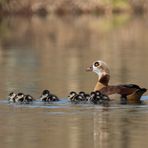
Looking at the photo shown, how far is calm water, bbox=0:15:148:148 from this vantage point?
11.7 metres

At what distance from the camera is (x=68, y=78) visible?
64.1 ft

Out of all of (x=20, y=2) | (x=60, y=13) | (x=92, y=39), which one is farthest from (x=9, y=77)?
(x=60, y=13)

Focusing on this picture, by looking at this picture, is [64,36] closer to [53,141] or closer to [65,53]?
[65,53]

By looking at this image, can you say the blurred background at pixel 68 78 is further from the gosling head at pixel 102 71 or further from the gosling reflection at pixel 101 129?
the gosling head at pixel 102 71

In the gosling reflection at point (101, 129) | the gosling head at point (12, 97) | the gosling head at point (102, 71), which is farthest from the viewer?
the gosling head at point (102, 71)

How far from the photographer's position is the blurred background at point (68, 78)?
1173 centimetres

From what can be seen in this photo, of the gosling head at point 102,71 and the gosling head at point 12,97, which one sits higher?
the gosling head at point 102,71

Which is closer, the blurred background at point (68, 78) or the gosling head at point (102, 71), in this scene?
the blurred background at point (68, 78)

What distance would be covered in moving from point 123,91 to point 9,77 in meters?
5.50

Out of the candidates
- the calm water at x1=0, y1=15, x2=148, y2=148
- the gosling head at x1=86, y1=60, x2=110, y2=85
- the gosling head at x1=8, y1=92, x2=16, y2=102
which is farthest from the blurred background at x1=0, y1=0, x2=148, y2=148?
the gosling head at x1=86, y1=60, x2=110, y2=85

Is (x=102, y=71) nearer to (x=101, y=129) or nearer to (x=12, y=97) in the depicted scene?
(x=12, y=97)

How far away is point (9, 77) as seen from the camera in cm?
2022

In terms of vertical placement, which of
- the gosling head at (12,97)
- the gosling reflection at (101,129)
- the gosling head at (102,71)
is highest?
the gosling head at (102,71)

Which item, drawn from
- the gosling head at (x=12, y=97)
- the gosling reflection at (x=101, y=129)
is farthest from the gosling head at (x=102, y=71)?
the gosling reflection at (x=101, y=129)
